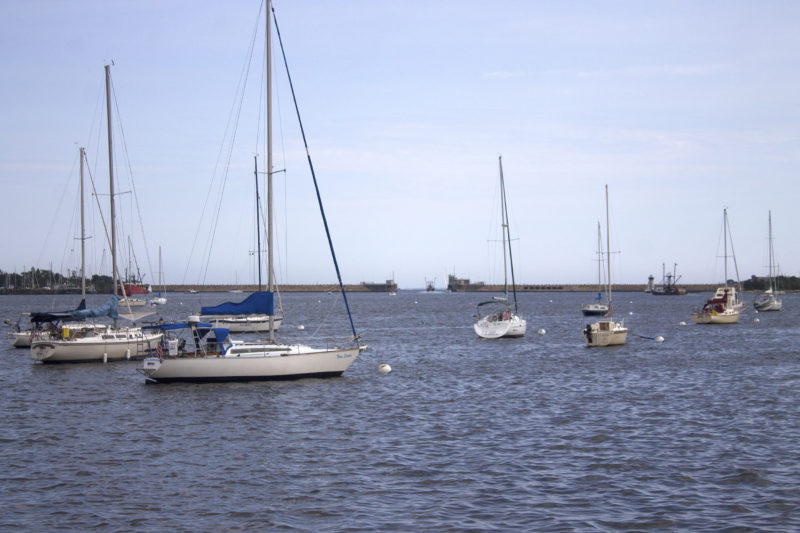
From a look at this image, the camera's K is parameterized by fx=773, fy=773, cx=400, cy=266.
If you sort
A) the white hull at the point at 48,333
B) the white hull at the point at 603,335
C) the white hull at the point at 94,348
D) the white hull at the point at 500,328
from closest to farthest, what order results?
the white hull at the point at 94,348 → the white hull at the point at 48,333 → the white hull at the point at 603,335 → the white hull at the point at 500,328

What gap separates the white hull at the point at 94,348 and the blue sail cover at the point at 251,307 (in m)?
9.85

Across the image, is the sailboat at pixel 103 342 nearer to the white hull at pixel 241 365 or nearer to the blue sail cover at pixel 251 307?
the blue sail cover at pixel 251 307

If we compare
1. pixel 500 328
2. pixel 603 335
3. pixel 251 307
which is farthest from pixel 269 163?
pixel 500 328

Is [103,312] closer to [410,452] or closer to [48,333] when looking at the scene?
[48,333]

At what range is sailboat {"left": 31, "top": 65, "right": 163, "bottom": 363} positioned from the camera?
141 ft

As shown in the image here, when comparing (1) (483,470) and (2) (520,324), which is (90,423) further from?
(2) (520,324)

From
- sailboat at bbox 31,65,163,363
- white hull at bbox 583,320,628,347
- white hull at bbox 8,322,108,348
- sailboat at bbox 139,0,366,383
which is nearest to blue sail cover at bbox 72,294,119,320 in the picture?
sailboat at bbox 31,65,163,363

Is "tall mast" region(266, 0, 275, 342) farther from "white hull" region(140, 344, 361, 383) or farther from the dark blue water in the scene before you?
the dark blue water

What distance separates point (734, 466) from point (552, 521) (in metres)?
6.55

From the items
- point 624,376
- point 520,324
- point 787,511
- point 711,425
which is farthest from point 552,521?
point 520,324

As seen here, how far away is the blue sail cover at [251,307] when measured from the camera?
35375mm

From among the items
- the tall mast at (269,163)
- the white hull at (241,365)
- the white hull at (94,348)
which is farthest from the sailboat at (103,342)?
the tall mast at (269,163)

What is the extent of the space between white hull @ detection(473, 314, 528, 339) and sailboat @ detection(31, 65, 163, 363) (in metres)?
24.8

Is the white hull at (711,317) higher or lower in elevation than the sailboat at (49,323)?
lower
